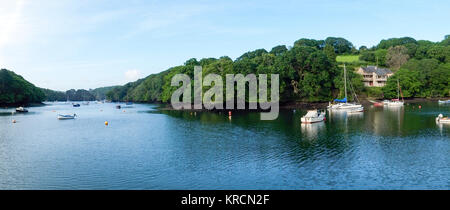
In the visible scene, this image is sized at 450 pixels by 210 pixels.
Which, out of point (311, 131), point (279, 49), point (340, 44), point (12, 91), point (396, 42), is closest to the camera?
point (311, 131)

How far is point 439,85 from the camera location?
387 feet

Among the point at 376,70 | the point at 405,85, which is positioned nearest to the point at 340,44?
the point at 376,70

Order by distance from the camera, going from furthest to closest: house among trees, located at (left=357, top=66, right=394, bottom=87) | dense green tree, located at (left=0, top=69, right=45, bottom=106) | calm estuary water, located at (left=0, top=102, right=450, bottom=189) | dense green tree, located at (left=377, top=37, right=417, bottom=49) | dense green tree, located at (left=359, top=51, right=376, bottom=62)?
dense green tree, located at (left=377, top=37, right=417, bottom=49) < dense green tree, located at (left=359, top=51, right=376, bottom=62) < dense green tree, located at (left=0, top=69, right=45, bottom=106) < house among trees, located at (left=357, top=66, right=394, bottom=87) < calm estuary water, located at (left=0, top=102, right=450, bottom=189)

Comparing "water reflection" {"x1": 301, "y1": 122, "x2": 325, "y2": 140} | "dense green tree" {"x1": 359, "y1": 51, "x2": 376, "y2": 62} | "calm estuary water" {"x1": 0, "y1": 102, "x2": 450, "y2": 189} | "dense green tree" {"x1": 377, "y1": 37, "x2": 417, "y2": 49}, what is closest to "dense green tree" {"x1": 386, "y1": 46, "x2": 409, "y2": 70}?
"dense green tree" {"x1": 359, "y1": 51, "x2": 376, "y2": 62}

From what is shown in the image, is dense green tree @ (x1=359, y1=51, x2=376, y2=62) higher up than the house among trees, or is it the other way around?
dense green tree @ (x1=359, y1=51, x2=376, y2=62)

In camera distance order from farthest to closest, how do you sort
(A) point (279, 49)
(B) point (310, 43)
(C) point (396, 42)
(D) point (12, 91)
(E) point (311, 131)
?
1. (B) point (310, 43)
2. (C) point (396, 42)
3. (A) point (279, 49)
4. (D) point (12, 91)
5. (E) point (311, 131)

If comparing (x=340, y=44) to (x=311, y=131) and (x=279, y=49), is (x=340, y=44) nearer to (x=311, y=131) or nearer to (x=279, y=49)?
(x=279, y=49)

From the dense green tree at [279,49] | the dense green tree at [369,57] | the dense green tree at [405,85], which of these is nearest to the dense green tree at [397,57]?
the dense green tree at [369,57]

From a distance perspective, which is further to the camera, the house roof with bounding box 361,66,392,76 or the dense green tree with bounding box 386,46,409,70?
the dense green tree with bounding box 386,46,409,70

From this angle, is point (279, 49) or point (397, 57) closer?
point (397, 57)

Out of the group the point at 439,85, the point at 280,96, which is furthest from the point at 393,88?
the point at 280,96

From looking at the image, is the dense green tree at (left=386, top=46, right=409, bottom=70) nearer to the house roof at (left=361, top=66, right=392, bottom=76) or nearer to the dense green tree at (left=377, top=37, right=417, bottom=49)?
the house roof at (left=361, top=66, right=392, bottom=76)

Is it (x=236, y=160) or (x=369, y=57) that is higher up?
(x=369, y=57)
